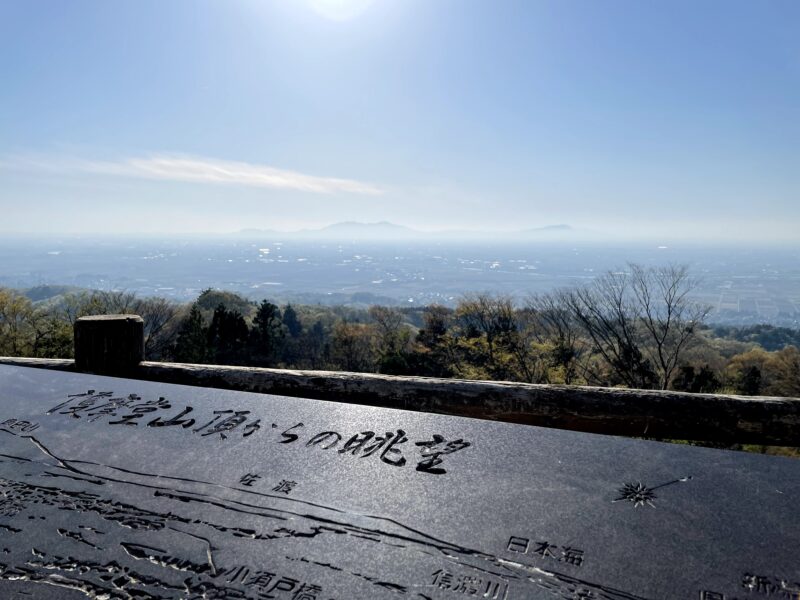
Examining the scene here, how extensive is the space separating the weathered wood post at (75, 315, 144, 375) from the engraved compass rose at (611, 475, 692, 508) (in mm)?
3290

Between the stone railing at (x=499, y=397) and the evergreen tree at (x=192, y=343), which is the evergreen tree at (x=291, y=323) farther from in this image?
the stone railing at (x=499, y=397)

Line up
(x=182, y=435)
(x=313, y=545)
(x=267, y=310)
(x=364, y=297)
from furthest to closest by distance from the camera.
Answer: (x=364, y=297) → (x=267, y=310) → (x=182, y=435) → (x=313, y=545)

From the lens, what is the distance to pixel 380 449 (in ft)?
6.99

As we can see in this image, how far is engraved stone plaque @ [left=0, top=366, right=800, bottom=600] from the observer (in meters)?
1.33

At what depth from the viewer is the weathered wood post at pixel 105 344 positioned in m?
3.57

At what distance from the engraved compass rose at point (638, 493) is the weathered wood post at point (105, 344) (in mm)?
3290

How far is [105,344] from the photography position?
360 centimetres

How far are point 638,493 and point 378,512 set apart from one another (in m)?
0.89

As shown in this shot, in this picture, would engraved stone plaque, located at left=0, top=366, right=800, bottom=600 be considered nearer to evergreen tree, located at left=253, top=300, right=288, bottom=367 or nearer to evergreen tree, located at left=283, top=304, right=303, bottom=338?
evergreen tree, located at left=253, top=300, right=288, bottom=367

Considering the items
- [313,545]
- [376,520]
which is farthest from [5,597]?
[376,520]

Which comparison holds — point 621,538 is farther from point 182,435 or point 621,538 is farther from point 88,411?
point 88,411

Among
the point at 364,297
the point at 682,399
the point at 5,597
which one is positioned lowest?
the point at 364,297

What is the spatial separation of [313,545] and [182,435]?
111 centimetres

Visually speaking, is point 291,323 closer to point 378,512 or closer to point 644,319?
point 644,319
